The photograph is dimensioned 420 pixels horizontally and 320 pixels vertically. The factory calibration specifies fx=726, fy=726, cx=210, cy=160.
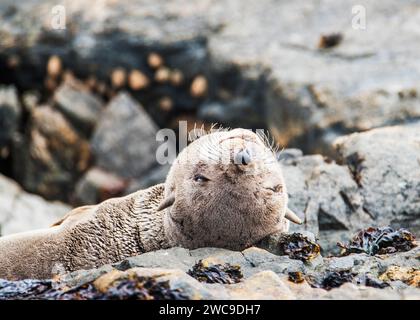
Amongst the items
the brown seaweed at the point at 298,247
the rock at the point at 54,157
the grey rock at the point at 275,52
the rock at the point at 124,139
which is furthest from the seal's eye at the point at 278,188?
the rock at the point at 54,157

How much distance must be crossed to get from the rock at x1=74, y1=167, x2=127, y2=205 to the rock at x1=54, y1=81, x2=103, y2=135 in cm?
148

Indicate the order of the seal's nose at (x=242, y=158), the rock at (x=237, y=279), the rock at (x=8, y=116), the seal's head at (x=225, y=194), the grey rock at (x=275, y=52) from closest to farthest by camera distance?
the rock at (x=237, y=279) → the seal's nose at (x=242, y=158) → the seal's head at (x=225, y=194) → the grey rock at (x=275, y=52) → the rock at (x=8, y=116)

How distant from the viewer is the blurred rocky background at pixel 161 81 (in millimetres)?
16031

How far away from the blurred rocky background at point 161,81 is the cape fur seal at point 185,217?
7.10 metres

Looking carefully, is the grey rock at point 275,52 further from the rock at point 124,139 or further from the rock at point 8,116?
the rock at point 124,139

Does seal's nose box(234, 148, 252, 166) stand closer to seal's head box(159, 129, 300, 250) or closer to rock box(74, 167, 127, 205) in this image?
seal's head box(159, 129, 300, 250)

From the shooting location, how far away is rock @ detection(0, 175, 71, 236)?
1523 cm

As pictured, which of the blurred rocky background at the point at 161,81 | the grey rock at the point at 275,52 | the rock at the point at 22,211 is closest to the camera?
the rock at the point at 22,211

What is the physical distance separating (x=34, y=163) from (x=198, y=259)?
14.7 metres

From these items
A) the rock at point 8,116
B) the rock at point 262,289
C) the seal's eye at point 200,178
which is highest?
the seal's eye at point 200,178

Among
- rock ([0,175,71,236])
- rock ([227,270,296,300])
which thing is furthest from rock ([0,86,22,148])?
rock ([227,270,296,300])

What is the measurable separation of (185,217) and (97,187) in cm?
1268

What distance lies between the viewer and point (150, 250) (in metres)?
7.86

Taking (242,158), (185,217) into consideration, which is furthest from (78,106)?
(242,158)
